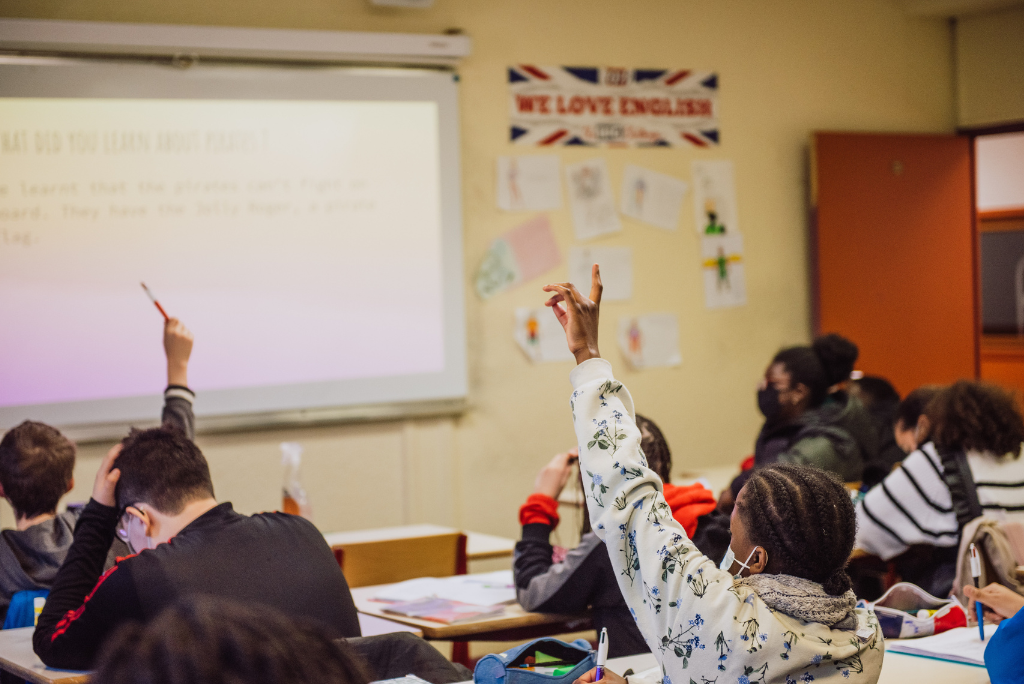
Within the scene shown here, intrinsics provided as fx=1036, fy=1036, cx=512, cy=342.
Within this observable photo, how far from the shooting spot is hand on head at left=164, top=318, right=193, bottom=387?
291 centimetres

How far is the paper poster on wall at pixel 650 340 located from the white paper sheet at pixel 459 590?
7.26ft

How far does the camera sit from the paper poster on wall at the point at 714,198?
521cm

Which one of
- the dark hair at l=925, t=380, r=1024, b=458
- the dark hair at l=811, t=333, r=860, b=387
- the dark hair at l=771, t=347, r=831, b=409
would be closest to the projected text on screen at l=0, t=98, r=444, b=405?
the dark hair at l=771, t=347, r=831, b=409

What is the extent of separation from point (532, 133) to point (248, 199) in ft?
4.45

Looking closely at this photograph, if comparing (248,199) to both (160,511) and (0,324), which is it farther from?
(160,511)

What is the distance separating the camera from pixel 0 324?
12.9ft

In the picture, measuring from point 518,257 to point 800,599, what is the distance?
3.41 meters

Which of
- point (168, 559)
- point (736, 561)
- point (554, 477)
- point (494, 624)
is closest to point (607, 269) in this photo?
point (554, 477)

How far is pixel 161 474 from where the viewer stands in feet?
7.13

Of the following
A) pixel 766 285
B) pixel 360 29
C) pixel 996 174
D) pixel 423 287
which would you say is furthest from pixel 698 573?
pixel 996 174

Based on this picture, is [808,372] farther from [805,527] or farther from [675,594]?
[675,594]

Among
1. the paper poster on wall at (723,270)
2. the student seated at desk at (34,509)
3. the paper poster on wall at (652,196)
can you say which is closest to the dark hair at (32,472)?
the student seated at desk at (34,509)

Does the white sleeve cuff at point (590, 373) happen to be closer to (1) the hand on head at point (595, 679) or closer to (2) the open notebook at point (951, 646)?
(1) the hand on head at point (595, 679)

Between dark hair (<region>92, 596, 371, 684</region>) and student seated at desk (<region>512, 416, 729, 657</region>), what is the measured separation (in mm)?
1645
